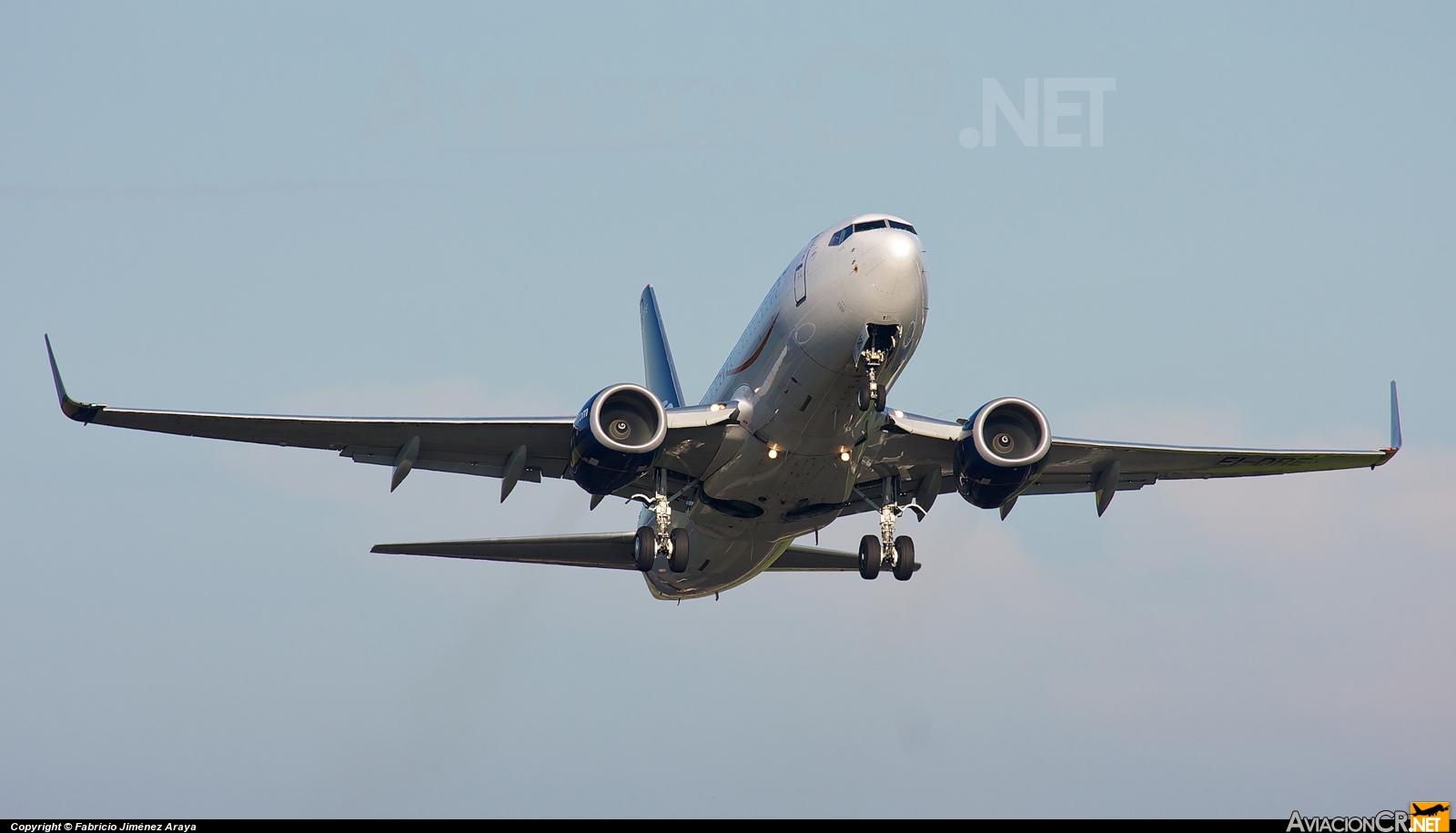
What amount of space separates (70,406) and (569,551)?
11136mm

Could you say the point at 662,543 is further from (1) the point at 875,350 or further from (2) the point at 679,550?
(1) the point at 875,350

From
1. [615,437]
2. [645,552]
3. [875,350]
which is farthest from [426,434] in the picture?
[875,350]

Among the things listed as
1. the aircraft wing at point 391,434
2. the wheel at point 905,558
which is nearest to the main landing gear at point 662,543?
the aircraft wing at point 391,434

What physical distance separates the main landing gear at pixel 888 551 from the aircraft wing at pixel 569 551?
15.2 ft

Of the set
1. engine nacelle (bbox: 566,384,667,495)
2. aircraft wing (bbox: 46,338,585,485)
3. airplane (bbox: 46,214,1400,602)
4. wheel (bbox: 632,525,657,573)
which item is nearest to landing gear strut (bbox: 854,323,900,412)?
airplane (bbox: 46,214,1400,602)

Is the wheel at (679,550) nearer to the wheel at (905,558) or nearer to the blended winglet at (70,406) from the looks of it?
the wheel at (905,558)

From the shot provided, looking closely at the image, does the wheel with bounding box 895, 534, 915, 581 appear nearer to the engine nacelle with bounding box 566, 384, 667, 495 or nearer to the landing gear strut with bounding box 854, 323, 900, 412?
the landing gear strut with bounding box 854, 323, 900, 412

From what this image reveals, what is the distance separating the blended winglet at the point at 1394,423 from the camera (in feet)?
100

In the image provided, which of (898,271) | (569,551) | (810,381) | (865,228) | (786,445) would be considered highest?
(865,228)

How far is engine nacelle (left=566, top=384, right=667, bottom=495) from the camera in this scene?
25578mm

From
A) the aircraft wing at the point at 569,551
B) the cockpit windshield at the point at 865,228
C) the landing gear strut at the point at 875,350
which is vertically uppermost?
the cockpit windshield at the point at 865,228

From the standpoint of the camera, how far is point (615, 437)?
2614cm

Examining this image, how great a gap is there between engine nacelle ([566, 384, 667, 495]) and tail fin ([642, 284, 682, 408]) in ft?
34.0
